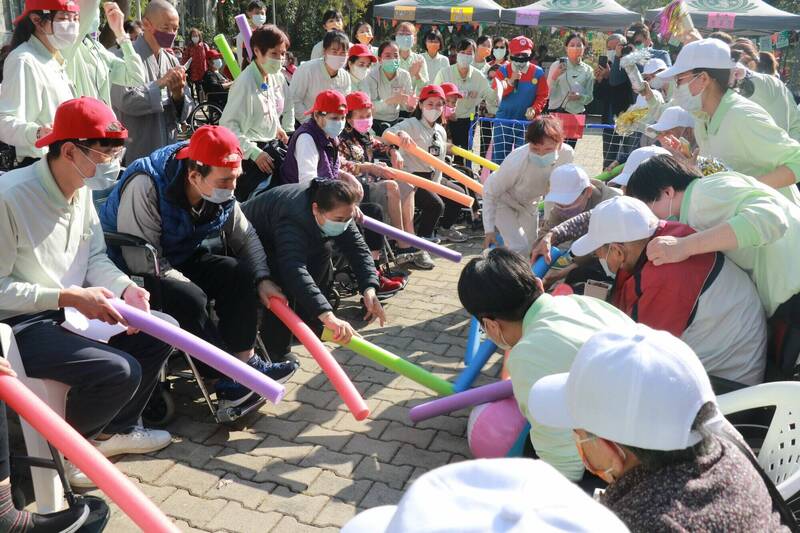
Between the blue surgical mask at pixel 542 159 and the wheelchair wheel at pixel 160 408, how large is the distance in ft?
10.0

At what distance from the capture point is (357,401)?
11.8ft

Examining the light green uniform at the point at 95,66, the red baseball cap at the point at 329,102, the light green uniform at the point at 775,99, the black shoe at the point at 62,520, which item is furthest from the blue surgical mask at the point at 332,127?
the black shoe at the point at 62,520

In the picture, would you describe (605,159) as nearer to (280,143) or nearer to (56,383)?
(280,143)

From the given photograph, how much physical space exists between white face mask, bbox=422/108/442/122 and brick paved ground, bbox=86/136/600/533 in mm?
3028

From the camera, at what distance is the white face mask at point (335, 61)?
6676 millimetres

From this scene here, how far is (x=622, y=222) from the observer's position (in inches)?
122

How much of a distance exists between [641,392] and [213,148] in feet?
8.90

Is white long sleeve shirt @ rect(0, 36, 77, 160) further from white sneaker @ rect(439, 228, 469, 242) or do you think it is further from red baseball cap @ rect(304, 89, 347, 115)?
white sneaker @ rect(439, 228, 469, 242)

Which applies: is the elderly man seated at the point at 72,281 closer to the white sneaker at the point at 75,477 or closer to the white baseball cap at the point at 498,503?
the white sneaker at the point at 75,477

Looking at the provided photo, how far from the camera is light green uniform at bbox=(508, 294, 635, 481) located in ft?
8.03

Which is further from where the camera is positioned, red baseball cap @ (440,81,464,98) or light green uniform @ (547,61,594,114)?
light green uniform @ (547,61,594,114)

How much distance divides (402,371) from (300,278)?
0.76 metres

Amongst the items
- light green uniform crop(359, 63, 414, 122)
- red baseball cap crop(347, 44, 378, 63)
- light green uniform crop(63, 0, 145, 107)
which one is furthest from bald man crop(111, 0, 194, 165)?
light green uniform crop(359, 63, 414, 122)

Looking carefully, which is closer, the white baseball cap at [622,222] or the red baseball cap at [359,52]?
the white baseball cap at [622,222]
